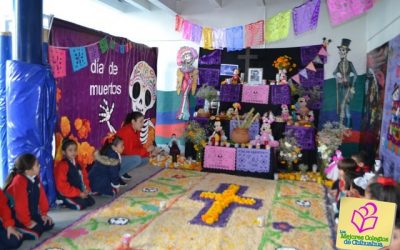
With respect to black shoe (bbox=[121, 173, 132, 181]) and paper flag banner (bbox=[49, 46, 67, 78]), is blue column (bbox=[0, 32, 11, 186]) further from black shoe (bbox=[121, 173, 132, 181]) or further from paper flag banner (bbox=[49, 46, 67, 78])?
black shoe (bbox=[121, 173, 132, 181])

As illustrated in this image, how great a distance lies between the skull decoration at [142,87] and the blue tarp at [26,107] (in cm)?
237

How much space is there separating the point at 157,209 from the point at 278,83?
3.37 metres

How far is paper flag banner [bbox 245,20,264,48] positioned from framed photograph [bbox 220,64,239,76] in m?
0.47

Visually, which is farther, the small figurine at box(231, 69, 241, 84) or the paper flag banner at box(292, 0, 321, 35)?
the small figurine at box(231, 69, 241, 84)

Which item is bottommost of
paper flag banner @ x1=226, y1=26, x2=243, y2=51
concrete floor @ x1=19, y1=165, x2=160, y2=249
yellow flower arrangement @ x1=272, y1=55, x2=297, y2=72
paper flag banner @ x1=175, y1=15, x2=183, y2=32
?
concrete floor @ x1=19, y1=165, x2=160, y2=249

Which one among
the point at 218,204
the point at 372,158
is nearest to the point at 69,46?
the point at 218,204

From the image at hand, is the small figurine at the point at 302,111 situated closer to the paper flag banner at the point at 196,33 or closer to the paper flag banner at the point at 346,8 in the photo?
the paper flag banner at the point at 346,8

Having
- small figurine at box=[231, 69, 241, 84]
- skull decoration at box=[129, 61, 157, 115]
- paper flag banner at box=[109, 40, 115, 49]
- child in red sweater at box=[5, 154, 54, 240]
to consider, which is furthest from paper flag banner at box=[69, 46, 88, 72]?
small figurine at box=[231, 69, 241, 84]

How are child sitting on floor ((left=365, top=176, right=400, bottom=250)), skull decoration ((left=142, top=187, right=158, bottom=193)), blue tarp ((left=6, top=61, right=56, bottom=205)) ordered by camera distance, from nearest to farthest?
child sitting on floor ((left=365, top=176, right=400, bottom=250)) < blue tarp ((left=6, top=61, right=56, bottom=205)) < skull decoration ((left=142, top=187, right=158, bottom=193))

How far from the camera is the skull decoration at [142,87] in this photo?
19.6 ft

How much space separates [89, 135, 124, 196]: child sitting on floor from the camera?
4.21 m

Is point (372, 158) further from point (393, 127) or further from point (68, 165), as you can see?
point (68, 165)

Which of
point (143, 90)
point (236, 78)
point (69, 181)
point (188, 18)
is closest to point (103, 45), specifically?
point (143, 90)

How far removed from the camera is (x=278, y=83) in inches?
244
